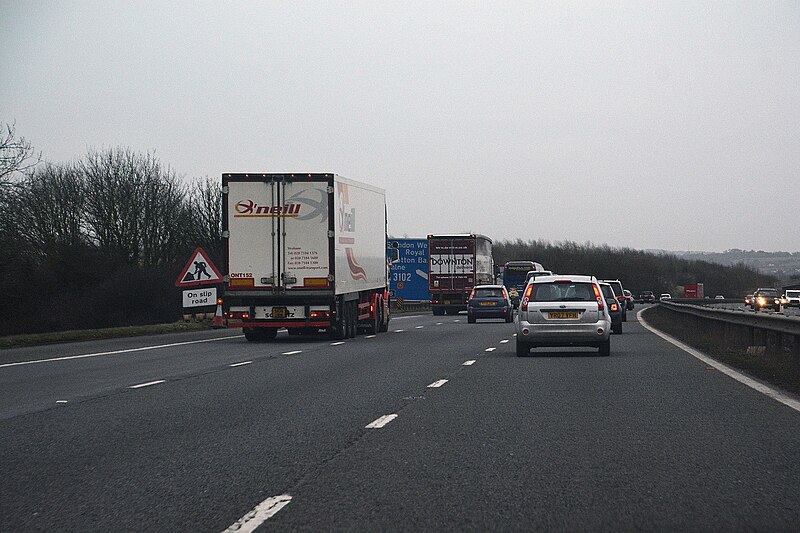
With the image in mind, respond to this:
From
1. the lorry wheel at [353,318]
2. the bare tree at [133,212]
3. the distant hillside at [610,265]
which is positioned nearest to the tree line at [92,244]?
the bare tree at [133,212]

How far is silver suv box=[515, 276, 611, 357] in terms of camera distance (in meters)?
21.3

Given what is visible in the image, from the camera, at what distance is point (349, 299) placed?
29.4 m

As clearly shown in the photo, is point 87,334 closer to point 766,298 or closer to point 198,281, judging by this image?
point 198,281

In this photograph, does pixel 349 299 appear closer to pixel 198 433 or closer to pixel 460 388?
pixel 460 388

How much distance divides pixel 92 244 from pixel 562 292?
1788 inches

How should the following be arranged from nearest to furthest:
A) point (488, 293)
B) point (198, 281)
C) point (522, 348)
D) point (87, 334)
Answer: point (522, 348) → point (87, 334) → point (198, 281) → point (488, 293)

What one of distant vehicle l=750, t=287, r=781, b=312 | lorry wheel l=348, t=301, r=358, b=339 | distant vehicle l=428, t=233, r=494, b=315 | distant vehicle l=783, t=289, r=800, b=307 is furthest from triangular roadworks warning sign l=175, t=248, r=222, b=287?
distant vehicle l=783, t=289, r=800, b=307

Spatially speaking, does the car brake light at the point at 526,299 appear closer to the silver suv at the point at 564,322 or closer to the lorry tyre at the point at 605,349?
the silver suv at the point at 564,322

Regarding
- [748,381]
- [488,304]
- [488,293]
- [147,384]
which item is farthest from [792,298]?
Answer: [147,384]

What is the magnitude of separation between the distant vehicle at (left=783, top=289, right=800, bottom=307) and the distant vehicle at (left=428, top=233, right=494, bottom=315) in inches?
1084

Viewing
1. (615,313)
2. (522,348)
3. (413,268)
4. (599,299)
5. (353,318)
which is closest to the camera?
(599,299)

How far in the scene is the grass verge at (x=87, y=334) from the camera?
85.8 ft

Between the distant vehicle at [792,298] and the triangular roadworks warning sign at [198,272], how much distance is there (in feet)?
167

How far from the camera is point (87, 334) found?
96.6 feet
